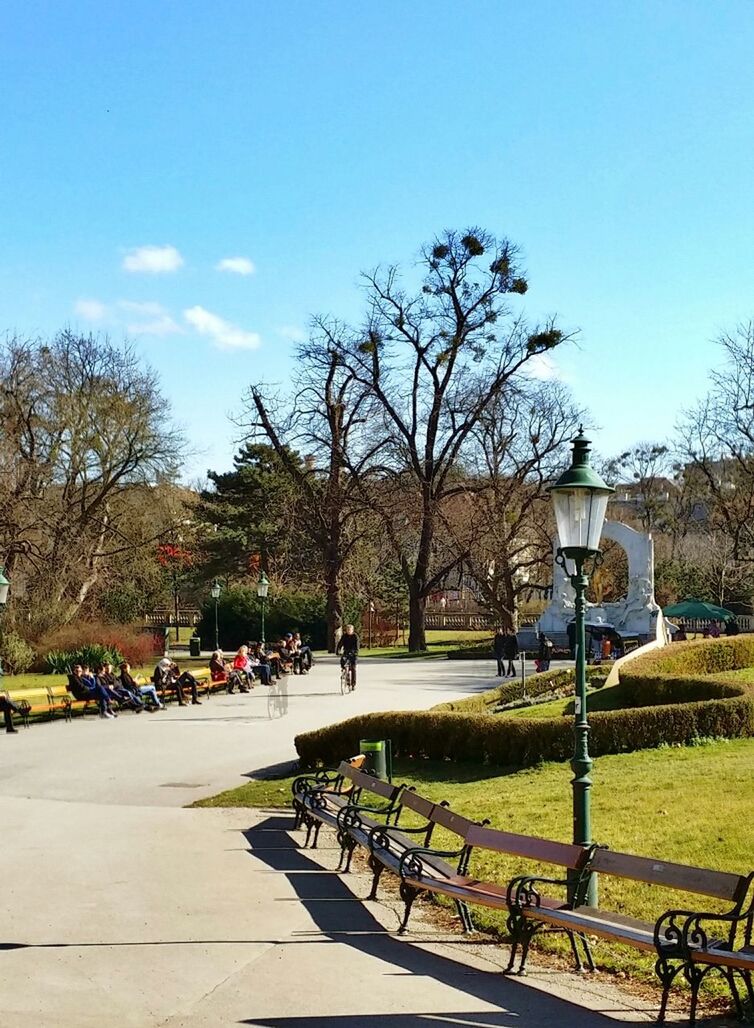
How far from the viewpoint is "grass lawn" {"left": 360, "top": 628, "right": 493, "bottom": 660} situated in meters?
44.6

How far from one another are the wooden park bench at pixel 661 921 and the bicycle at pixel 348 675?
2037 centimetres

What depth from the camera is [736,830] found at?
920 centimetres

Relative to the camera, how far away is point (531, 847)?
24.7ft

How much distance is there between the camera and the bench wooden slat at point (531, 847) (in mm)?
7098

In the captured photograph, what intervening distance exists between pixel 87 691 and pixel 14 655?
11162 mm

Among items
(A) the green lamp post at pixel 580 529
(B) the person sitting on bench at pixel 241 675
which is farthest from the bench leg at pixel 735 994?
(B) the person sitting on bench at pixel 241 675

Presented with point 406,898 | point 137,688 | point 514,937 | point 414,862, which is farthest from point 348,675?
point 514,937

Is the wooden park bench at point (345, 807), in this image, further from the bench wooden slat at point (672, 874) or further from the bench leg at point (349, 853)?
the bench wooden slat at point (672, 874)

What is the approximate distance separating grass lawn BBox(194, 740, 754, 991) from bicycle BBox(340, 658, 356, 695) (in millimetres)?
11991

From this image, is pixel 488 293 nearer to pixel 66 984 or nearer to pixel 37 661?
pixel 37 661

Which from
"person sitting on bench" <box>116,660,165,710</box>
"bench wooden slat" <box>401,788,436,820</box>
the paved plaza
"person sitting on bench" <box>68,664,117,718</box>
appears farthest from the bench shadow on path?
"person sitting on bench" <box>116,660,165,710</box>

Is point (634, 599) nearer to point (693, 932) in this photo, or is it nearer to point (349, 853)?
point (349, 853)

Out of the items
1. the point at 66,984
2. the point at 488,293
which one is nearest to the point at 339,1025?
the point at 66,984

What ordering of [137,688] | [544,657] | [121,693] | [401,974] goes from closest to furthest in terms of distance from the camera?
[401,974] < [121,693] < [137,688] < [544,657]
